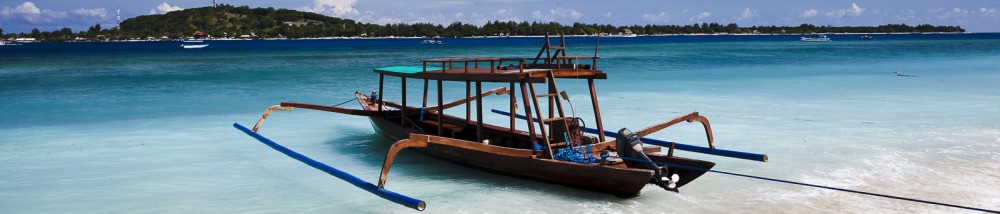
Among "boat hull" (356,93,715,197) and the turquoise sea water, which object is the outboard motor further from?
the turquoise sea water

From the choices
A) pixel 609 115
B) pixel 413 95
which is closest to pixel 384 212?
pixel 609 115

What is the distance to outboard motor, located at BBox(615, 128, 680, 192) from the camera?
28.5 ft

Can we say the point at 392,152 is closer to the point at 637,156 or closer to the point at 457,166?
the point at 457,166

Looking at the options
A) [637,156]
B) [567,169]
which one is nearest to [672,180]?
[637,156]

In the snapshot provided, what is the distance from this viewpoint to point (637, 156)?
9.08 metres

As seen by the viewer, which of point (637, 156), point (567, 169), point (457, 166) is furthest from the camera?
point (457, 166)

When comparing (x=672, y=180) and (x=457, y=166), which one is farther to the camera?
(x=457, y=166)

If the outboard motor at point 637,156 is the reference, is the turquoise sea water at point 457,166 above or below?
below

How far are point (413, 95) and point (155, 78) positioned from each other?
17172 mm

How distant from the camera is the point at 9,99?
26.1 m

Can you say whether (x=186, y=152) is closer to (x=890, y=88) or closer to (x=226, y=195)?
(x=226, y=195)

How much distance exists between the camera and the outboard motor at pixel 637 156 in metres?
8.70

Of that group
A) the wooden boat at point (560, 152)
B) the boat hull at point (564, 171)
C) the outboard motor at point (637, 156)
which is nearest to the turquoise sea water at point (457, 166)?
the boat hull at point (564, 171)

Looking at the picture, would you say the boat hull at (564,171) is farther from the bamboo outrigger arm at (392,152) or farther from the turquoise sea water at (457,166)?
the bamboo outrigger arm at (392,152)
